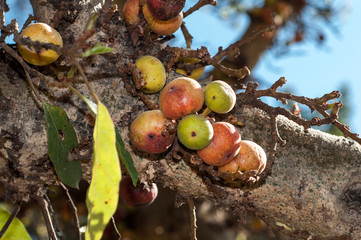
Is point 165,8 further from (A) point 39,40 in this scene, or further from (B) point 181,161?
(B) point 181,161

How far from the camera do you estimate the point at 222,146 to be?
1.13 m

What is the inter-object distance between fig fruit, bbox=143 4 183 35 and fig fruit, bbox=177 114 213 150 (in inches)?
17.9

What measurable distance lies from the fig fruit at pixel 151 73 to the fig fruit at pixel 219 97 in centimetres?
18

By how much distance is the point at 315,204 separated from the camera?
4.58 feet

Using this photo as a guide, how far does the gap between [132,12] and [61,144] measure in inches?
21.8

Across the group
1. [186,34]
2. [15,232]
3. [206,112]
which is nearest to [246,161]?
[206,112]

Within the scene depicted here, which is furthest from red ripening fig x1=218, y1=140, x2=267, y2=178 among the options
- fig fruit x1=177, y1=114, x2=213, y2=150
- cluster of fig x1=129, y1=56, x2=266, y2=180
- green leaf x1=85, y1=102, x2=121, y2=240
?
green leaf x1=85, y1=102, x2=121, y2=240

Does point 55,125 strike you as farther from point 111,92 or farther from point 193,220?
point 193,220

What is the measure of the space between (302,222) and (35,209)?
2.79m

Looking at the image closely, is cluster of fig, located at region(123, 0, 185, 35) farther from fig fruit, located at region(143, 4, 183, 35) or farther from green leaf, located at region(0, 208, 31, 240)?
green leaf, located at region(0, 208, 31, 240)

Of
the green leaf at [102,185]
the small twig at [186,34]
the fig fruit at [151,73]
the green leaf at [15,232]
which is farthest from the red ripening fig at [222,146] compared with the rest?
the green leaf at [15,232]

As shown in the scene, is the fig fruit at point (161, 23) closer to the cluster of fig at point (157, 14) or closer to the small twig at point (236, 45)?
the cluster of fig at point (157, 14)

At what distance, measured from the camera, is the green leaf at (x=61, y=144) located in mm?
1189

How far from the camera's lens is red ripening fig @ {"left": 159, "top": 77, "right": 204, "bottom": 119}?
1.16 m
